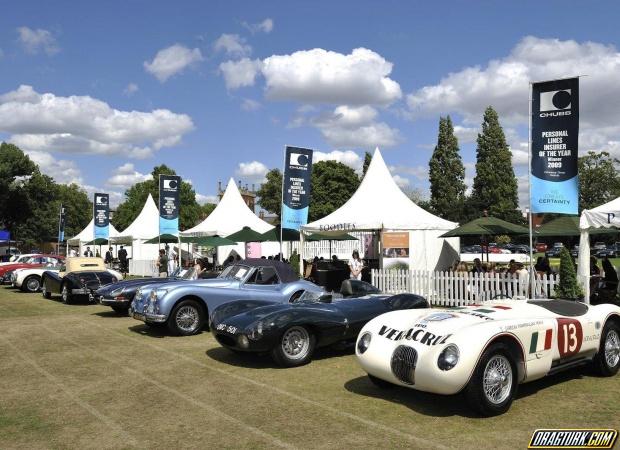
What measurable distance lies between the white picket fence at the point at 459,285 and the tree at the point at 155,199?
56.3 m

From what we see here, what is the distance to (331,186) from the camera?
2421 inches

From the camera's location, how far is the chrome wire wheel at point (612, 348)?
271 inches

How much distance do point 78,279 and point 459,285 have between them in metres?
11.7

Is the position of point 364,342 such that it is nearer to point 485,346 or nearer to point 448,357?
point 448,357

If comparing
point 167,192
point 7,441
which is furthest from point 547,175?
point 167,192

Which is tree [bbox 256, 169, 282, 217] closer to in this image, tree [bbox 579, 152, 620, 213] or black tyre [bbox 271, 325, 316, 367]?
tree [bbox 579, 152, 620, 213]

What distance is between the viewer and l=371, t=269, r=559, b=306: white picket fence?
13.3 metres

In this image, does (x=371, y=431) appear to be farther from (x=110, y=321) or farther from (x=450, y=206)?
(x=450, y=206)

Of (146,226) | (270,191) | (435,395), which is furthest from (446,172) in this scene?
(435,395)

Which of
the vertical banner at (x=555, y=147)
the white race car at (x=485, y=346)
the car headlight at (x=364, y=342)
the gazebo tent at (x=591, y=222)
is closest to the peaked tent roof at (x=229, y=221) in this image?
the vertical banner at (x=555, y=147)

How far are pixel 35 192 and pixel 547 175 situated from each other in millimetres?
52698

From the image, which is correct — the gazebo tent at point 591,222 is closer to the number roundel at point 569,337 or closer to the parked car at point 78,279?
the number roundel at point 569,337

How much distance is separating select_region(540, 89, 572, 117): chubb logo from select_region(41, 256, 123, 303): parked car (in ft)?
43.7

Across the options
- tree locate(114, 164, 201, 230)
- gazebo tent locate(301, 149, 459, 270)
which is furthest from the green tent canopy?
tree locate(114, 164, 201, 230)
